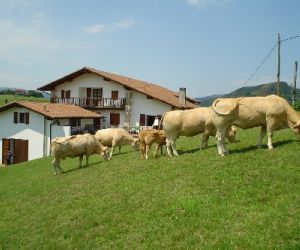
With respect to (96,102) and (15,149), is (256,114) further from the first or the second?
(96,102)

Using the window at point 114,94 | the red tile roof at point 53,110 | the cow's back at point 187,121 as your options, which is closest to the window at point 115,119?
the window at point 114,94

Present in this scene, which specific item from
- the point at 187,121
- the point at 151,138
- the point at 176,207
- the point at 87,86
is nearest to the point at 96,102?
the point at 87,86

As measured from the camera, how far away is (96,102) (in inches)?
2154

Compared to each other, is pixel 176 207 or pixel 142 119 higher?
pixel 142 119

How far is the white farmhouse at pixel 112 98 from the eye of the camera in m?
52.2

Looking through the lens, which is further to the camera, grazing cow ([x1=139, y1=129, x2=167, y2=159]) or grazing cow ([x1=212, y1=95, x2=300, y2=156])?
grazing cow ([x1=139, y1=129, x2=167, y2=159])

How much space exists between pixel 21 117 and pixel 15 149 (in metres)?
3.40

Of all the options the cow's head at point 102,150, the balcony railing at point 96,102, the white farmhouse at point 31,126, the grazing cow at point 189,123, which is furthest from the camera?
the balcony railing at point 96,102

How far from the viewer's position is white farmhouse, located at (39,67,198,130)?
52188 millimetres

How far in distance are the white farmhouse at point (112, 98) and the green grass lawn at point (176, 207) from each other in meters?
34.2

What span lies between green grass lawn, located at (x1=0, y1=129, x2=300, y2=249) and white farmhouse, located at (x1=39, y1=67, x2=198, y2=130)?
34.2 m

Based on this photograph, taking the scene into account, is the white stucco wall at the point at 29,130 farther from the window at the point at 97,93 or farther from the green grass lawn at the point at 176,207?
the green grass lawn at the point at 176,207

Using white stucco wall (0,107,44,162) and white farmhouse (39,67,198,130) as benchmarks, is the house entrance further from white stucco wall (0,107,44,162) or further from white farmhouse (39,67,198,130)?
white farmhouse (39,67,198,130)

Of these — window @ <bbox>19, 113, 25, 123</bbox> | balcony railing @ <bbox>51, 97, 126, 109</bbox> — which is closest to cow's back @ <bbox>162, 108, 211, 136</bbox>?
window @ <bbox>19, 113, 25, 123</bbox>
